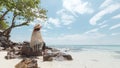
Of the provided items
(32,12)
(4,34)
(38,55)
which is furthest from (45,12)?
(38,55)

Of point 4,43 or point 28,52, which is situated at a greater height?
point 4,43

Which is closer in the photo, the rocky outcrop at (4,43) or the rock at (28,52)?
the rock at (28,52)

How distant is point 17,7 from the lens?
2916 cm

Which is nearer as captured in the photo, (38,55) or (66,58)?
(66,58)

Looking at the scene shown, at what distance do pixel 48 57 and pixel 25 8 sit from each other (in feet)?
55.8

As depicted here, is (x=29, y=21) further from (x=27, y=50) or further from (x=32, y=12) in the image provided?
(x=27, y=50)

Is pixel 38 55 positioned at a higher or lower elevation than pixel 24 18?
lower

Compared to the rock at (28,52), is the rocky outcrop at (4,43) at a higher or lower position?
higher

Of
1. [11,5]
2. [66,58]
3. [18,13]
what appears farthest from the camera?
[18,13]

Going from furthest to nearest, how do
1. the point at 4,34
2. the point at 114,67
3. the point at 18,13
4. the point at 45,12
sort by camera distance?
the point at 4,34 < the point at 45,12 < the point at 18,13 < the point at 114,67

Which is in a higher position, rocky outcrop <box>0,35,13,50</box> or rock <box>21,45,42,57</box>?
rocky outcrop <box>0,35,13,50</box>

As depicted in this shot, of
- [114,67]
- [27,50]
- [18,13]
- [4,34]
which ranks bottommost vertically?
[114,67]

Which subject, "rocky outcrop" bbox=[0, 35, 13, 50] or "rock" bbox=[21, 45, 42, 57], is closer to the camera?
"rock" bbox=[21, 45, 42, 57]

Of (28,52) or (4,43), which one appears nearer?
(28,52)
